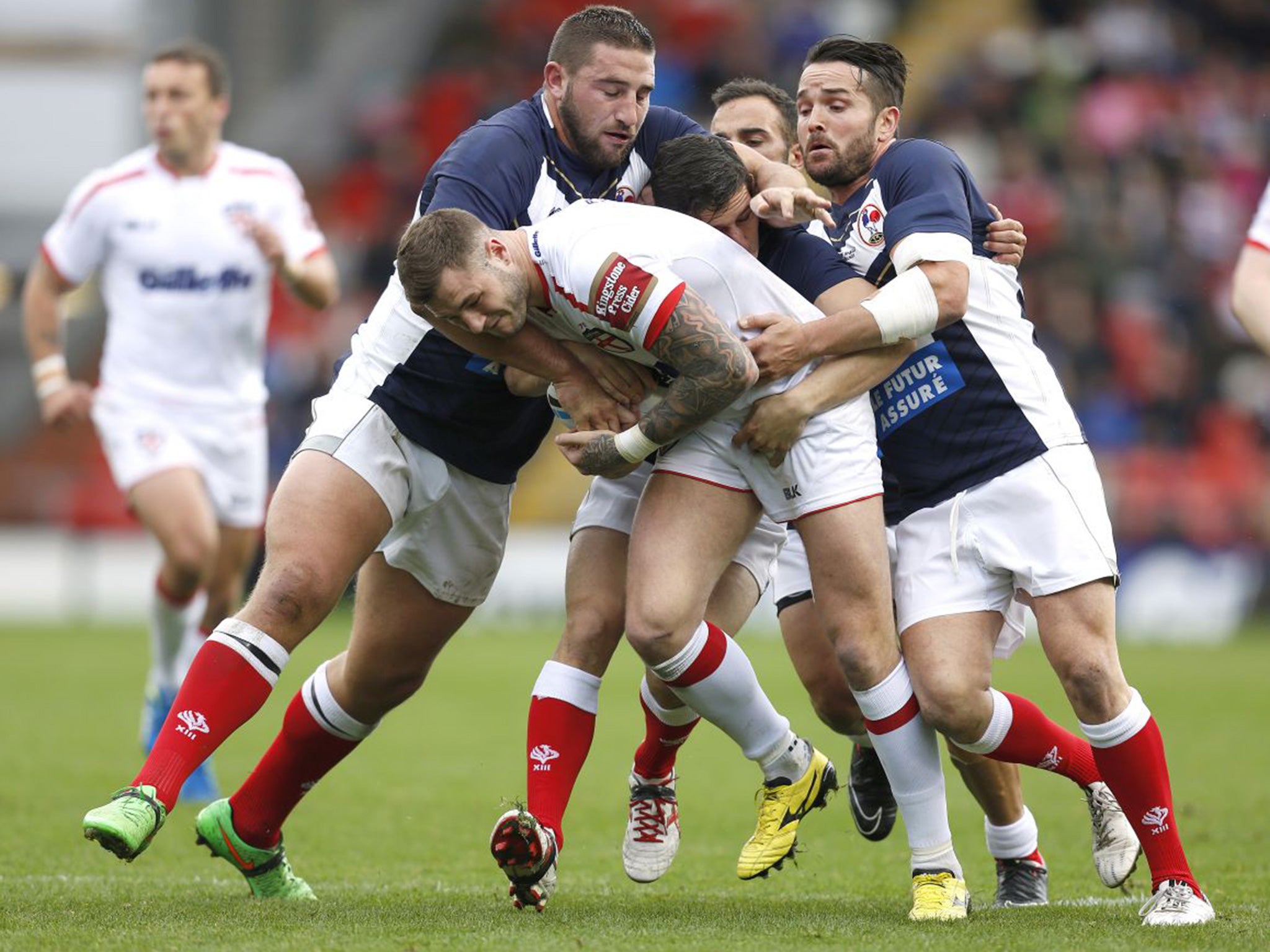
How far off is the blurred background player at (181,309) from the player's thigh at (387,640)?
8.88ft

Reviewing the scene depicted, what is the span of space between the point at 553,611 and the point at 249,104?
9777mm

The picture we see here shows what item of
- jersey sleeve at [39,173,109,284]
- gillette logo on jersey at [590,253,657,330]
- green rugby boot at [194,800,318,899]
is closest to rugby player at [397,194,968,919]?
gillette logo on jersey at [590,253,657,330]

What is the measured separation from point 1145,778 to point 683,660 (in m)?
1.39

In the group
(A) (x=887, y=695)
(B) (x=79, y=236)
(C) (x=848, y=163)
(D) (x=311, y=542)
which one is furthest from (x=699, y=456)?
(B) (x=79, y=236)

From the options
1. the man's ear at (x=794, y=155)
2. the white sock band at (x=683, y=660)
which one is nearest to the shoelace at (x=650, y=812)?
the white sock band at (x=683, y=660)

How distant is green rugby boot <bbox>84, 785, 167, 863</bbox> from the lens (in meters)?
4.92

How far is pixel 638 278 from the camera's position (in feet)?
17.1

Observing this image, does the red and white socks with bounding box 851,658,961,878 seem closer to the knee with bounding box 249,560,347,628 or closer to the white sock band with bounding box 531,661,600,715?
the white sock band with bounding box 531,661,600,715

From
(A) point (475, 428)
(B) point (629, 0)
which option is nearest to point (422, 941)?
(A) point (475, 428)

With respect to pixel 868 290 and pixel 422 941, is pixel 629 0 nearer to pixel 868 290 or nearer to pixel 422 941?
pixel 868 290

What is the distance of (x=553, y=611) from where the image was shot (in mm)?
17344

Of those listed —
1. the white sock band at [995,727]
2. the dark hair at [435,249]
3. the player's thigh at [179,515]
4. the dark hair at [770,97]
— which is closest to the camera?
the dark hair at [435,249]

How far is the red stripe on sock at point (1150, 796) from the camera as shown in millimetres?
5375

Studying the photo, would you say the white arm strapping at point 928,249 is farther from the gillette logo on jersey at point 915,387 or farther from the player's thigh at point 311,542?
the player's thigh at point 311,542
